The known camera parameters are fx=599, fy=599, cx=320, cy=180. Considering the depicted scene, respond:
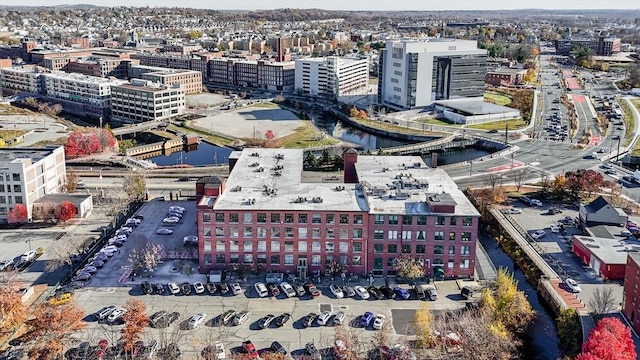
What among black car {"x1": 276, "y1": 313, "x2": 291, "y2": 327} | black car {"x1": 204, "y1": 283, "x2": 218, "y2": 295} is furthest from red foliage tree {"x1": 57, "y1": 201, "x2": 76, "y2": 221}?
black car {"x1": 276, "y1": 313, "x2": 291, "y2": 327}

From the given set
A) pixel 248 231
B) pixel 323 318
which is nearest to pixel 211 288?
pixel 248 231

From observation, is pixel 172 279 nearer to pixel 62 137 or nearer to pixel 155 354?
pixel 155 354

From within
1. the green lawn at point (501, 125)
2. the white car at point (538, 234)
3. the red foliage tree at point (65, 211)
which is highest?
the green lawn at point (501, 125)

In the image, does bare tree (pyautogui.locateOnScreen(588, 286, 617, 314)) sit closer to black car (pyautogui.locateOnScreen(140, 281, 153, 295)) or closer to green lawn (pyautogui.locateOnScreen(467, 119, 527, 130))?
black car (pyautogui.locateOnScreen(140, 281, 153, 295))

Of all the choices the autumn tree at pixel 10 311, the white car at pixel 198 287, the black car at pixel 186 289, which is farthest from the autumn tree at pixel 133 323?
the autumn tree at pixel 10 311

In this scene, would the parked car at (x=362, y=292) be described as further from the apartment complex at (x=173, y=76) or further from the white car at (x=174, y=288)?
the apartment complex at (x=173, y=76)
